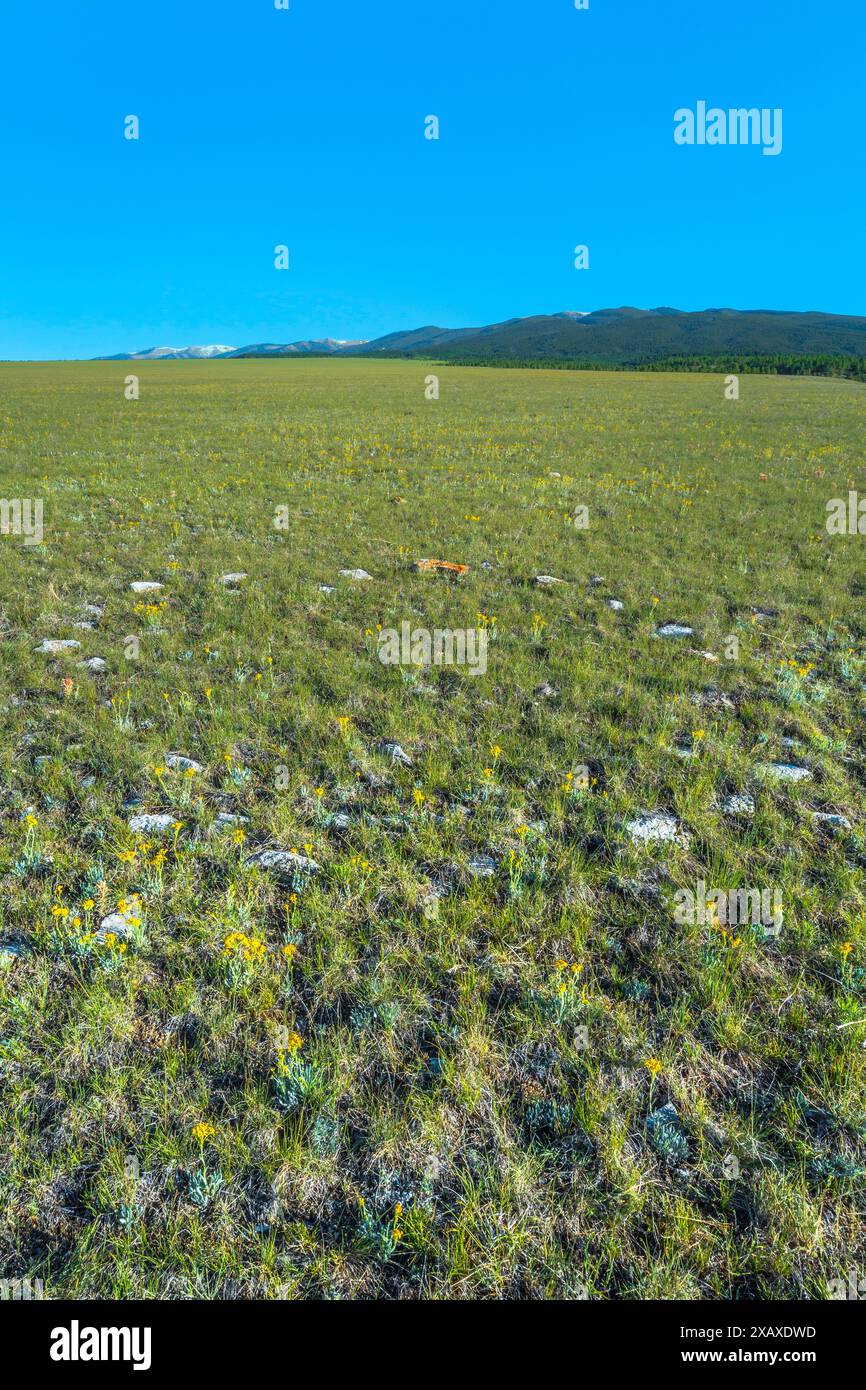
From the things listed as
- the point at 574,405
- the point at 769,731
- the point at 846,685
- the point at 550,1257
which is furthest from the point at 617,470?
the point at 574,405

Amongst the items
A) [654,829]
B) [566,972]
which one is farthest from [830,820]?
[566,972]

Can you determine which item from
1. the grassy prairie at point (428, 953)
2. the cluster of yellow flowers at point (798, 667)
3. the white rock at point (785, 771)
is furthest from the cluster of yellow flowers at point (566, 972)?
the cluster of yellow flowers at point (798, 667)

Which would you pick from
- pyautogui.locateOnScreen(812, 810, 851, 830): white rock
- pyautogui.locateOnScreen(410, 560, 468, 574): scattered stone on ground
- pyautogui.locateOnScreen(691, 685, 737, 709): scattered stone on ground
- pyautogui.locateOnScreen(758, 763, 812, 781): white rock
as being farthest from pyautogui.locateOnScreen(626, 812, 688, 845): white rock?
pyautogui.locateOnScreen(410, 560, 468, 574): scattered stone on ground

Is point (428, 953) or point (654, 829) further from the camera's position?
point (654, 829)

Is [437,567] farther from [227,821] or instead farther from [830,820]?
[830,820]

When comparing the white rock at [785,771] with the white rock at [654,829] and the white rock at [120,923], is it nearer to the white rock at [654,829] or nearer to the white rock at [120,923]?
the white rock at [654,829]

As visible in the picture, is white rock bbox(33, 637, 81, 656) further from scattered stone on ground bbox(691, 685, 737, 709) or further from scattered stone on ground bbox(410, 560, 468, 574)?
scattered stone on ground bbox(691, 685, 737, 709)
